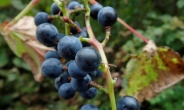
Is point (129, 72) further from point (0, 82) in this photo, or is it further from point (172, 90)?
point (0, 82)

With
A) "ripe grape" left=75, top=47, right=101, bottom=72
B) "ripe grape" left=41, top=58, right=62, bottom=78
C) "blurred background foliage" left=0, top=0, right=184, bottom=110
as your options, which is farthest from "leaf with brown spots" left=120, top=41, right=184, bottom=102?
"ripe grape" left=75, top=47, right=101, bottom=72

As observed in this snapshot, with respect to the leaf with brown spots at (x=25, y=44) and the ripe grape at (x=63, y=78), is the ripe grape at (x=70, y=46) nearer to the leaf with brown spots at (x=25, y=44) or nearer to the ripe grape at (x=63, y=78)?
the ripe grape at (x=63, y=78)

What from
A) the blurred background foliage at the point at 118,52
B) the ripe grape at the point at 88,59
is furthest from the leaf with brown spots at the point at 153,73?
the ripe grape at the point at 88,59

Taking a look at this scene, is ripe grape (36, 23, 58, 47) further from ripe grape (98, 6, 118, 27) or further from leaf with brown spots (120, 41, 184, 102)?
leaf with brown spots (120, 41, 184, 102)

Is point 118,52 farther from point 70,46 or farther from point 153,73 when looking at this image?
point 70,46

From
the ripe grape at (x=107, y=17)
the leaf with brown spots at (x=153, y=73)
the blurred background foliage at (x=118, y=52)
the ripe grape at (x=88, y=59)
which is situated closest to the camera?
the ripe grape at (x=88, y=59)

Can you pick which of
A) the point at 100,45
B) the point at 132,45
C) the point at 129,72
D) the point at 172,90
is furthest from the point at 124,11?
the point at 100,45
